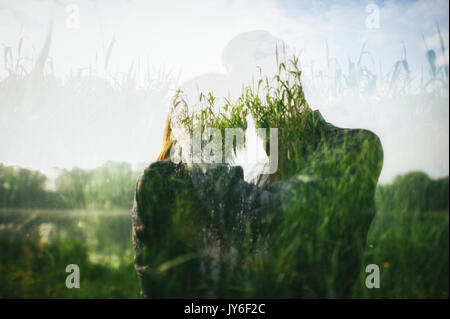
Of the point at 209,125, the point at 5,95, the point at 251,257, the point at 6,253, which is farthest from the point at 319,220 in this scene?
the point at 5,95

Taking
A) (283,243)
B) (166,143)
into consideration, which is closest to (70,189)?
(166,143)

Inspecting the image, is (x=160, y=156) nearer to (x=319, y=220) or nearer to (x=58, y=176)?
(x=58, y=176)

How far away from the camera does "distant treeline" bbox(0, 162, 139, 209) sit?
1.64 meters

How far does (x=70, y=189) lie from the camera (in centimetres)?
173

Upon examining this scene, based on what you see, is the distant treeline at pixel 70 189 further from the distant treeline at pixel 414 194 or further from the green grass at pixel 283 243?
the distant treeline at pixel 414 194

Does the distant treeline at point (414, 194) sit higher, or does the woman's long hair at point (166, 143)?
the woman's long hair at point (166, 143)

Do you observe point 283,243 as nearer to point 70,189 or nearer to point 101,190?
point 101,190

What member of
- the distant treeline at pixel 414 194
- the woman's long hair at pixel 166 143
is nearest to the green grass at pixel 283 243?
the distant treeline at pixel 414 194

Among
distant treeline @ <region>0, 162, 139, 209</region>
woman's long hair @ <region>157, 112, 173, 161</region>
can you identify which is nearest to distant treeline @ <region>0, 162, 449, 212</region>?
distant treeline @ <region>0, 162, 139, 209</region>

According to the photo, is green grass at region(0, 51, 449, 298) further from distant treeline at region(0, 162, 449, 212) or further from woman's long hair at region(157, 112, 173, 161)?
woman's long hair at region(157, 112, 173, 161)

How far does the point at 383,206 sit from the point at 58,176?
2.24m

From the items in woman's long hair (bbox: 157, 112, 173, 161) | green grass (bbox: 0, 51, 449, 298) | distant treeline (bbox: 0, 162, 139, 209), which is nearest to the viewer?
green grass (bbox: 0, 51, 449, 298)

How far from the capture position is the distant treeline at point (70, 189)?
5.38 ft

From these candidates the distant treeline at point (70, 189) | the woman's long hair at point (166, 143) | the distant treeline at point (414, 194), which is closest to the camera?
the distant treeline at point (414, 194)
